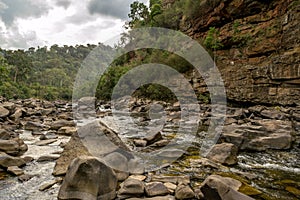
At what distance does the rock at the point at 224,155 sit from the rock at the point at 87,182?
2.95m

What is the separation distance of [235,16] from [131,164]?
61.0 feet

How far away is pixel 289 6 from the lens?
1556 centimetres

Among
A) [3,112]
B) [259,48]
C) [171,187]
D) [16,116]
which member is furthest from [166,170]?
[259,48]

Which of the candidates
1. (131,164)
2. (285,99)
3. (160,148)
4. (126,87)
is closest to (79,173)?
(131,164)

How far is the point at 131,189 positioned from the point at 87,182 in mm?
737

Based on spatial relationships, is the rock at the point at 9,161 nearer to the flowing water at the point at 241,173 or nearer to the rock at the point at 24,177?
the flowing water at the point at 241,173

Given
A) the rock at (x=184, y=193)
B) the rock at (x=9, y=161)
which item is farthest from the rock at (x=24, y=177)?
the rock at (x=184, y=193)

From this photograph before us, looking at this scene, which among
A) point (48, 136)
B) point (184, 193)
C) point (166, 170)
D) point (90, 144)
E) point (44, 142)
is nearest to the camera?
point (184, 193)

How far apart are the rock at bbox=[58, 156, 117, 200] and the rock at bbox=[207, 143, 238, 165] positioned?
2955mm

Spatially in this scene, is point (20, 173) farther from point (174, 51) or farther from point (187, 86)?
point (174, 51)

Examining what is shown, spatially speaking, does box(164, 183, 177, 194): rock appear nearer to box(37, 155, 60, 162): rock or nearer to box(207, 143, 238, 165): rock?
box(207, 143, 238, 165): rock

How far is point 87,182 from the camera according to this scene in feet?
11.7

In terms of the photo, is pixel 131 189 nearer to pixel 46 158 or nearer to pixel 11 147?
pixel 46 158

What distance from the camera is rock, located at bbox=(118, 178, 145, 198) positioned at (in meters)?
3.82
